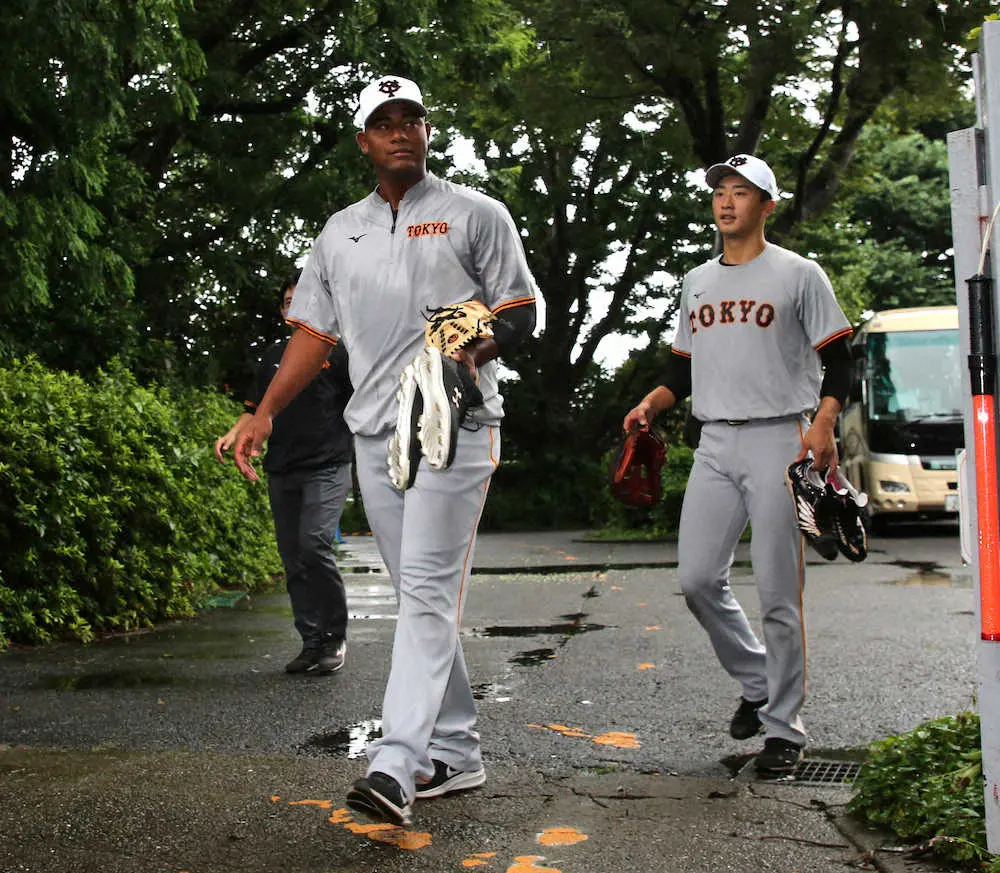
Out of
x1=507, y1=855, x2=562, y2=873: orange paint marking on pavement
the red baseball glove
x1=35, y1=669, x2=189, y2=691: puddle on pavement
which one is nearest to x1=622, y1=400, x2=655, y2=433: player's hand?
the red baseball glove

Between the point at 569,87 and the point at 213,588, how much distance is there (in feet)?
35.4

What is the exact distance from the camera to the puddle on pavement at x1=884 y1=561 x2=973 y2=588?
1266cm

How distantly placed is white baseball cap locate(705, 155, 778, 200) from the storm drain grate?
2056 millimetres

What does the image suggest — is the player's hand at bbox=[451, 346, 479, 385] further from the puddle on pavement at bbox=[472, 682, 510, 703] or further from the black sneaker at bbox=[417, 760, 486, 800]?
the puddle on pavement at bbox=[472, 682, 510, 703]

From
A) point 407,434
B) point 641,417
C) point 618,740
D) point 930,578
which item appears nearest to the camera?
point 407,434

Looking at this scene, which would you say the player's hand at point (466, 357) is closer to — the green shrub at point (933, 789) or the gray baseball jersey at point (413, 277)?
the gray baseball jersey at point (413, 277)

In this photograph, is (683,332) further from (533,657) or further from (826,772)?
(533,657)

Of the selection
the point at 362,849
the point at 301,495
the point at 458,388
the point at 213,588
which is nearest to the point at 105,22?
the point at 213,588

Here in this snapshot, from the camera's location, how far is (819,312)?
210 inches

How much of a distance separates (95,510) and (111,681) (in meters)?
1.77

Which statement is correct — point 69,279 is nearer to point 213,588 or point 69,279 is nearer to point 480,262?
point 213,588

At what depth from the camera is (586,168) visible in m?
29.6

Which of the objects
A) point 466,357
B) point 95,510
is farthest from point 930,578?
point 466,357

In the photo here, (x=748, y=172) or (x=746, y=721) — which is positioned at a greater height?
(x=748, y=172)
